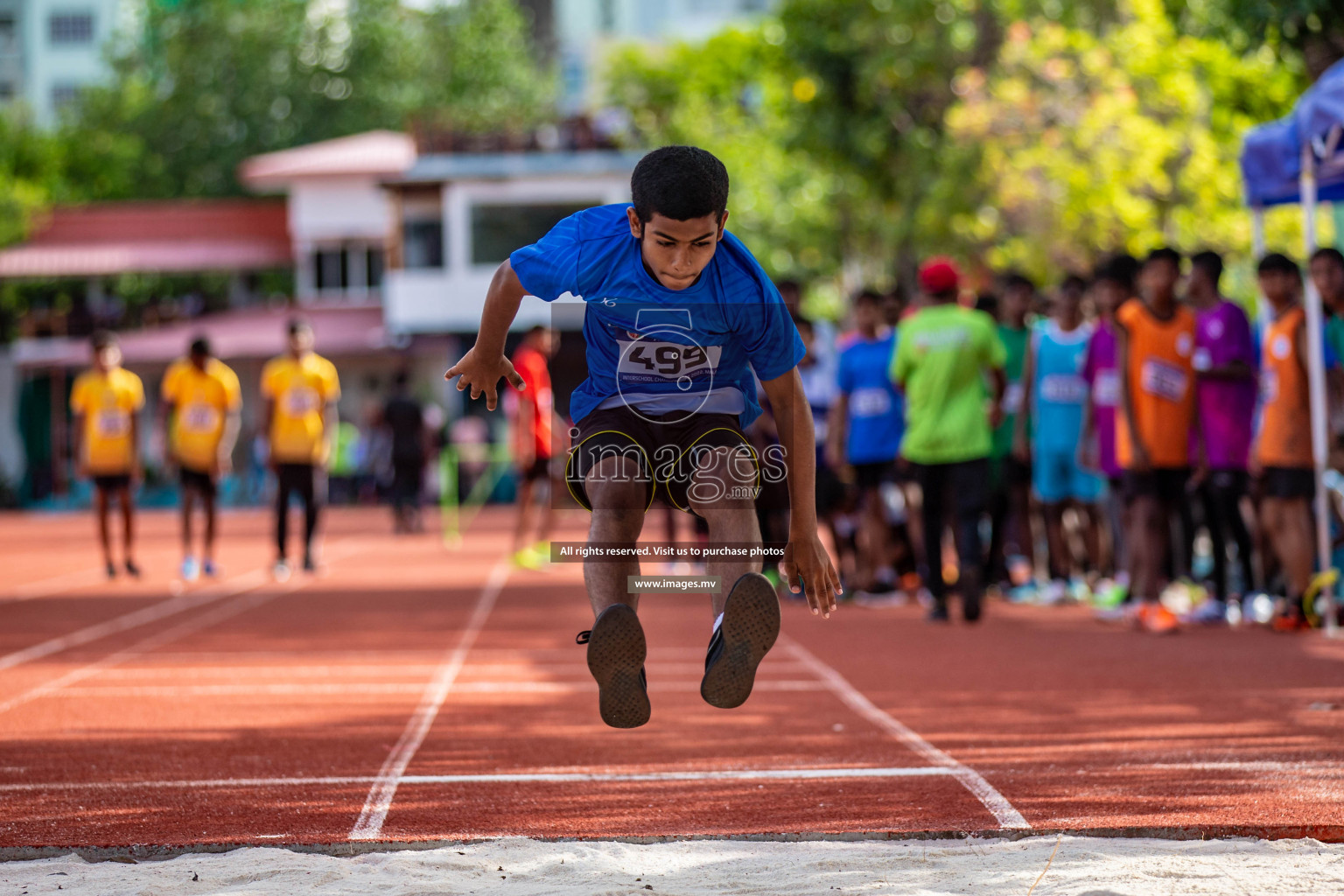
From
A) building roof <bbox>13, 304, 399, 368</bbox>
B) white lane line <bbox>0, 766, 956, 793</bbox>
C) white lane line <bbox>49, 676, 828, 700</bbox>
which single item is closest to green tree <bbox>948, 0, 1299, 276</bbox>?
white lane line <bbox>49, 676, 828, 700</bbox>

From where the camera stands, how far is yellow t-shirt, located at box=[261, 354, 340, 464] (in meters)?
14.6

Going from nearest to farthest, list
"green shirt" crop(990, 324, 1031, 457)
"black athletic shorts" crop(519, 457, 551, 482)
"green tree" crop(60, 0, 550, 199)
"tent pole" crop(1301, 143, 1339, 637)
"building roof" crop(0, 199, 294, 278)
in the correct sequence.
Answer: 1. "tent pole" crop(1301, 143, 1339, 637)
2. "green shirt" crop(990, 324, 1031, 457)
3. "black athletic shorts" crop(519, 457, 551, 482)
4. "building roof" crop(0, 199, 294, 278)
5. "green tree" crop(60, 0, 550, 199)

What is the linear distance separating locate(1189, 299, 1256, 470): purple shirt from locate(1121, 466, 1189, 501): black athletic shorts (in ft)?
1.29

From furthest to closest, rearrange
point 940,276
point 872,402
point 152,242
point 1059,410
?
point 152,242 < point 872,402 < point 1059,410 < point 940,276

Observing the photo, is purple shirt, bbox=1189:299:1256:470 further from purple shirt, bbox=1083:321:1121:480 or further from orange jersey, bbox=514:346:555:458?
orange jersey, bbox=514:346:555:458

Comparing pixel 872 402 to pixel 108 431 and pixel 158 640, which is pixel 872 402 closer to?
pixel 158 640

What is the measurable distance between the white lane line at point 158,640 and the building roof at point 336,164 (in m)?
29.4

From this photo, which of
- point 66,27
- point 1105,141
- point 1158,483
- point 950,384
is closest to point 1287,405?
point 1158,483

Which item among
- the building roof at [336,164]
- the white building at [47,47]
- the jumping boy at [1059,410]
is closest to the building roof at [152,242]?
the building roof at [336,164]

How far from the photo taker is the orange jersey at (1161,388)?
32.3 feet

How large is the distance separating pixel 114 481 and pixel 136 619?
3.51 metres

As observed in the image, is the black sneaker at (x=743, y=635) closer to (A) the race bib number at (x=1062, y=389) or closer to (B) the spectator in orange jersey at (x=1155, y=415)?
(B) the spectator in orange jersey at (x=1155, y=415)

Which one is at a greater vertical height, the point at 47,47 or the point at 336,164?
the point at 47,47

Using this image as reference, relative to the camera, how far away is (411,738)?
6.68m
